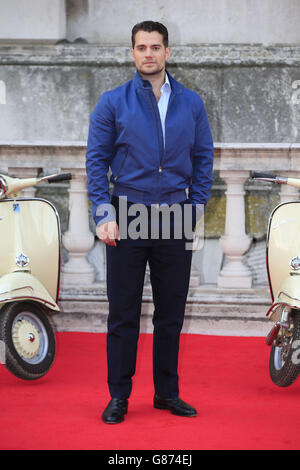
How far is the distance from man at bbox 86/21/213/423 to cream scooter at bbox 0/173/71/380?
0.56 metres

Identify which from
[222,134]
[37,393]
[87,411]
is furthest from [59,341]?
[222,134]

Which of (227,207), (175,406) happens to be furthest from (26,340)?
(227,207)

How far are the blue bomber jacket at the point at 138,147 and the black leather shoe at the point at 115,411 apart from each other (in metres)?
0.66

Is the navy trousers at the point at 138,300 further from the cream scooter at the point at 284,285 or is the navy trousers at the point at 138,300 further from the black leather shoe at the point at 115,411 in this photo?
the cream scooter at the point at 284,285

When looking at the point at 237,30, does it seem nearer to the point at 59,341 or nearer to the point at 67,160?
the point at 67,160

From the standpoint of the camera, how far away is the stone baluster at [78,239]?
14.2 feet

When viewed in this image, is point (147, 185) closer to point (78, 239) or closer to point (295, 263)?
point (295, 263)

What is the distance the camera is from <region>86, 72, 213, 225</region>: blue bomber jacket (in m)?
2.71

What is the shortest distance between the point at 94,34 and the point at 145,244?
4.05 meters

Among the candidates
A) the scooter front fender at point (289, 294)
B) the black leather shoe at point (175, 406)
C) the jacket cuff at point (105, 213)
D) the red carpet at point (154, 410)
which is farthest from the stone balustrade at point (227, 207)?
the jacket cuff at point (105, 213)

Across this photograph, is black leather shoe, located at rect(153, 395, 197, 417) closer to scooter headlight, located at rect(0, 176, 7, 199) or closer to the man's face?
scooter headlight, located at rect(0, 176, 7, 199)

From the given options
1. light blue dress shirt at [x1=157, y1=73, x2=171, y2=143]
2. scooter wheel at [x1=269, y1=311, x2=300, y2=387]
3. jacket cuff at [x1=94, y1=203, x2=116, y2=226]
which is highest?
light blue dress shirt at [x1=157, y1=73, x2=171, y2=143]

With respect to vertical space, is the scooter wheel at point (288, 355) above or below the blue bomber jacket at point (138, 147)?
below

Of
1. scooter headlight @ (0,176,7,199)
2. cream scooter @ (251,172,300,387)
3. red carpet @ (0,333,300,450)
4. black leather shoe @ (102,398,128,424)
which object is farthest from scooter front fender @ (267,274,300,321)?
scooter headlight @ (0,176,7,199)
